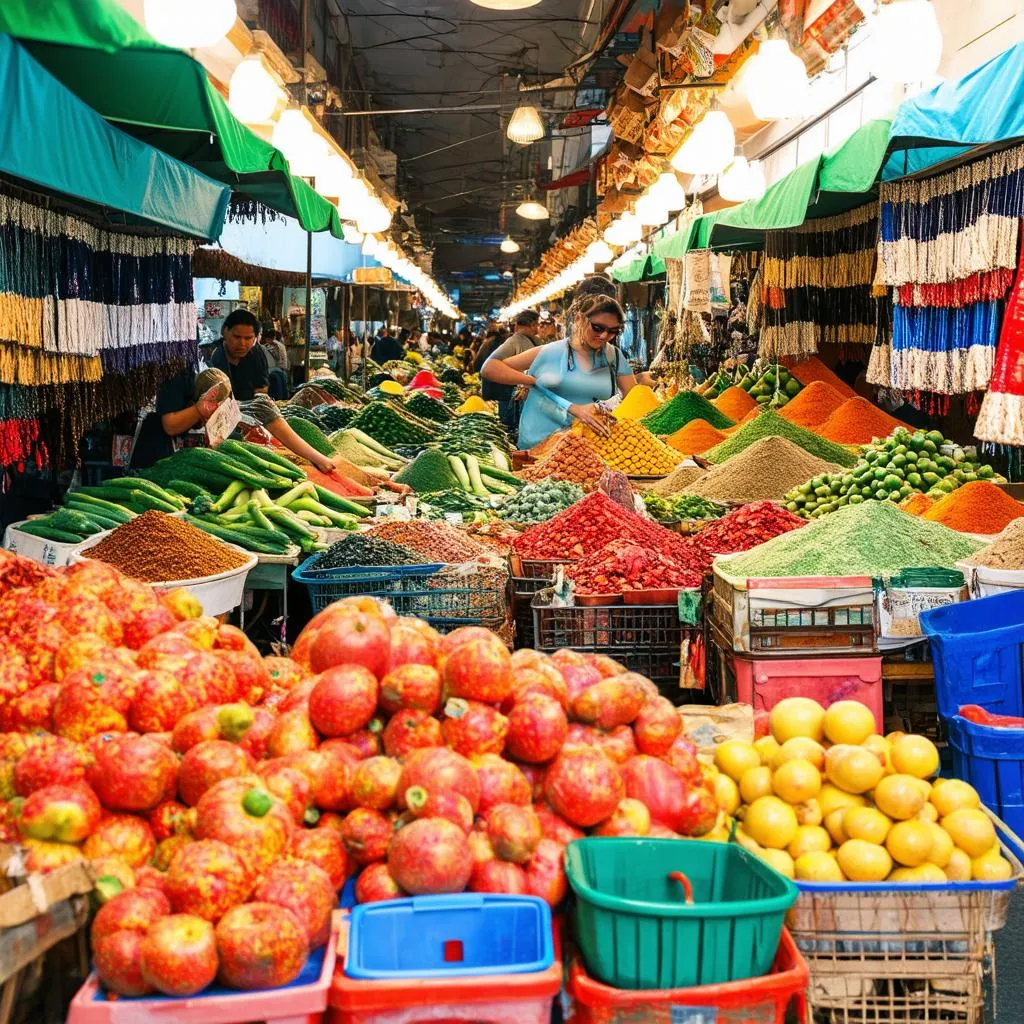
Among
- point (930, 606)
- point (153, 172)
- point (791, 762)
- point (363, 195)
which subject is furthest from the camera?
point (363, 195)

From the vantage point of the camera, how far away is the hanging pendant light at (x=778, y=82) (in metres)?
6.19

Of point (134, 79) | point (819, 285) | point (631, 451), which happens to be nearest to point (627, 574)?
point (134, 79)

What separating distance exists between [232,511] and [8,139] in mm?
2760

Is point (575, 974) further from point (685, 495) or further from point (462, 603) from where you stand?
point (685, 495)

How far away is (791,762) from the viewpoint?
2695 mm

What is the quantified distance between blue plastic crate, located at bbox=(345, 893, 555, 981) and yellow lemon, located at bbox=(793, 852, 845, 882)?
29.8 inches

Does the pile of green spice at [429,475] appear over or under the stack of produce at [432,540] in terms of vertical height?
over

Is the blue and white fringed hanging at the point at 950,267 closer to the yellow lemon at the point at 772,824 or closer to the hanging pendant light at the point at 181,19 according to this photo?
the hanging pendant light at the point at 181,19

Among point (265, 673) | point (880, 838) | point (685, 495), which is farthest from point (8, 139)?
point (685, 495)

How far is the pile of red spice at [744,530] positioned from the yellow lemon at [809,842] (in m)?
2.52

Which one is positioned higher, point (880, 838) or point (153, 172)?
point (153, 172)

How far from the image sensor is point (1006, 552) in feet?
13.5

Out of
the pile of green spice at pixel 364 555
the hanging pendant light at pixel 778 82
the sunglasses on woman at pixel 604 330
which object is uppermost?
the hanging pendant light at pixel 778 82

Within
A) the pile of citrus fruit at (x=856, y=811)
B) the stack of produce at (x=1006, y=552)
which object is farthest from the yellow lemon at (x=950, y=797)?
the stack of produce at (x=1006, y=552)
